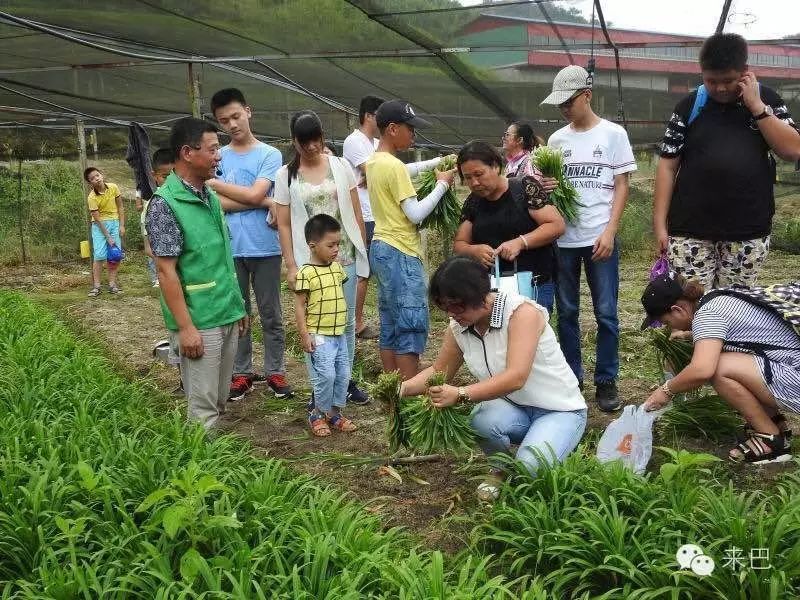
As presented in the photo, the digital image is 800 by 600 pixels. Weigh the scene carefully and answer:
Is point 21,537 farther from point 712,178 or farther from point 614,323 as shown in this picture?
point 712,178

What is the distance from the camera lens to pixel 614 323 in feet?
13.6

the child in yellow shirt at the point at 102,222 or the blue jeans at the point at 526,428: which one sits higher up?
the child in yellow shirt at the point at 102,222

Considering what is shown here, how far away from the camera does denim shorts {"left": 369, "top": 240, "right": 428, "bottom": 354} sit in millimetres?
4113

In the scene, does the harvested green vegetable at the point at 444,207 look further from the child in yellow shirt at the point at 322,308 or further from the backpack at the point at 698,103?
the backpack at the point at 698,103

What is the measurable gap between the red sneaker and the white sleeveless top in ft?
6.87

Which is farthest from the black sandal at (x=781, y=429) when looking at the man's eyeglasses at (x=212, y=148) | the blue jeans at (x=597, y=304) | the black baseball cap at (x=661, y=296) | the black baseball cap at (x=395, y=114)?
the man's eyeglasses at (x=212, y=148)

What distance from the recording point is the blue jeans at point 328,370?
402 cm

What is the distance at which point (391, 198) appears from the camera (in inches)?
162

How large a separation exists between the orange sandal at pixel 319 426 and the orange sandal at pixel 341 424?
7 cm

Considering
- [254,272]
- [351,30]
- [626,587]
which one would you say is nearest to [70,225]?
[351,30]

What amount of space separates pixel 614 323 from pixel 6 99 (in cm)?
887

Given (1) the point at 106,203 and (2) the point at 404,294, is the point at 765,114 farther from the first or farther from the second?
(1) the point at 106,203

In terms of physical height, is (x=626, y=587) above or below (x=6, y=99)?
below

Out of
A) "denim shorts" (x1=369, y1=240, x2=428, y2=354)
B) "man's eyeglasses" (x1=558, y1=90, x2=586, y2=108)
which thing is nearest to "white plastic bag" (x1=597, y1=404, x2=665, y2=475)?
"denim shorts" (x1=369, y1=240, x2=428, y2=354)
